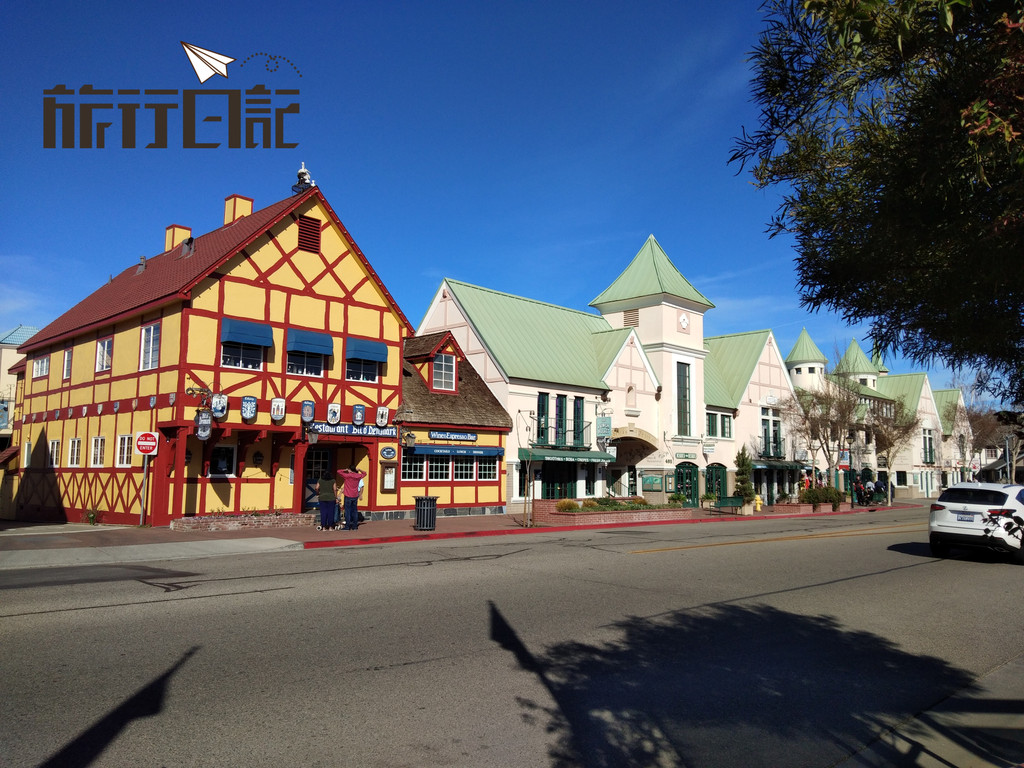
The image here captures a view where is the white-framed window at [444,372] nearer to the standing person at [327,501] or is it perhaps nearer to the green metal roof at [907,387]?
the standing person at [327,501]

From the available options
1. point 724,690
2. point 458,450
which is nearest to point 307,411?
point 458,450

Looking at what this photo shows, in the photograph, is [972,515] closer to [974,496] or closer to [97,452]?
[974,496]

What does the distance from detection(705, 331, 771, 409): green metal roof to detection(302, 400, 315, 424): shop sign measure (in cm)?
2607

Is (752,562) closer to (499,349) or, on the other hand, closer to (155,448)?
(155,448)

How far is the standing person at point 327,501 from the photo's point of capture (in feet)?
69.9

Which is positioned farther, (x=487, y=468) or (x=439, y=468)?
(x=487, y=468)

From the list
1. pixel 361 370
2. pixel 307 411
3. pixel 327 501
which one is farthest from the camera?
pixel 361 370

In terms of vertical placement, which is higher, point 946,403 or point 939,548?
point 946,403

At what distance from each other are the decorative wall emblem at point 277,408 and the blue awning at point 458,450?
18.2 feet

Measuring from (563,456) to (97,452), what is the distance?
17.3m

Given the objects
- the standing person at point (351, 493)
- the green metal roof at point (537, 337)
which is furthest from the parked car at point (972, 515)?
the green metal roof at point (537, 337)

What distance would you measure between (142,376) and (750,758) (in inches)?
884

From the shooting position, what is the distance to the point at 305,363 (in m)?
24.6

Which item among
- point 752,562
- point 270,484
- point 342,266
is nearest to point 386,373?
point 342,266
